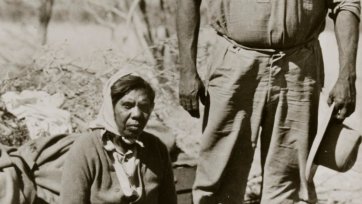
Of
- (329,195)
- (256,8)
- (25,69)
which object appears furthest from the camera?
(25,69)

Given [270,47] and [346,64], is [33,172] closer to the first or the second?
[270,47]

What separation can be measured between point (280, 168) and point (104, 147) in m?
0.84

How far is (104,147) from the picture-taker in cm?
342

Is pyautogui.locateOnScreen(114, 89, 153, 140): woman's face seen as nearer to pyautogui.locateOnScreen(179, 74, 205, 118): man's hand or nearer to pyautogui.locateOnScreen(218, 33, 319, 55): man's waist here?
Result: pyautogui.locateOnScreen(179, 74, 205, 118): man's hand

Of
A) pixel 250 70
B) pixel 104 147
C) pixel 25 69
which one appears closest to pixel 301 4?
pixel 250 70

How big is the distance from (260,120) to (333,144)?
14.8 inches

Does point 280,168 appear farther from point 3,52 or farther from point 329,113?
point 3,52

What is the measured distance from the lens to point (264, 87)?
130 inches

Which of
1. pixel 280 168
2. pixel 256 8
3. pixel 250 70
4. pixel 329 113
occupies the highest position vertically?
pixel 256 8

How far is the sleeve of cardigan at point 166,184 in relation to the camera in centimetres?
358

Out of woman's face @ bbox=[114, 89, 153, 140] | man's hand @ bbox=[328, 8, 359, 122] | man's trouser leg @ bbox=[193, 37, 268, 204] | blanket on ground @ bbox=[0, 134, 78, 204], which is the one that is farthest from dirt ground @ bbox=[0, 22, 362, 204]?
man's hand @ bbox=[328, 8, 359, 122]

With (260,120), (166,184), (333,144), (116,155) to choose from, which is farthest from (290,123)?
(116,155)

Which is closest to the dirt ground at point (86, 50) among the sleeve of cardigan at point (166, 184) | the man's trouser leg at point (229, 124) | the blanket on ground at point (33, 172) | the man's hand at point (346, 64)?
the blanket on ground at point (33, 172)

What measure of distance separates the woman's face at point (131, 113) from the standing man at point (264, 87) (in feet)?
0.63
